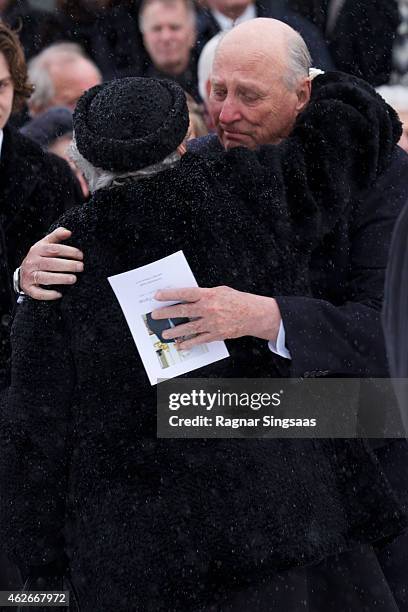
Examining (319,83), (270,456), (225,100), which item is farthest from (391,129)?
(270,456)

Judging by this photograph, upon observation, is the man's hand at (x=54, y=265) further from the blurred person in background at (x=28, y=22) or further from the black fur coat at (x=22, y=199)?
the blurred person in background at (x=28, y=22)

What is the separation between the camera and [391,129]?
2658 millimetres

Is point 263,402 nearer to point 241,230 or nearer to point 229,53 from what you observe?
point 241,230

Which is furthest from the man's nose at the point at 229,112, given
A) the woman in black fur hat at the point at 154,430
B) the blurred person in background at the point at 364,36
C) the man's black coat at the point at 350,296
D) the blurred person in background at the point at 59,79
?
the blurred person in background at the point at 59,79

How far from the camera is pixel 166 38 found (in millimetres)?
5719

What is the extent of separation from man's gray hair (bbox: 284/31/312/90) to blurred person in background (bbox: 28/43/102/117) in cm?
280

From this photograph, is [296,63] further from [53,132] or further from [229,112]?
[53,132]

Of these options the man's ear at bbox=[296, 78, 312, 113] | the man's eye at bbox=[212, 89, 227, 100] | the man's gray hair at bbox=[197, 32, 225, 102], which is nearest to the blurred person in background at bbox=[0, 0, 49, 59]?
the man's gray hair at bbox=[197, 32, 225, 102]

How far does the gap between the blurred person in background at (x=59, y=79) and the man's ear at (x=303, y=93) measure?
9.42 ft

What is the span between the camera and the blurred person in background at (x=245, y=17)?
5.33 meters

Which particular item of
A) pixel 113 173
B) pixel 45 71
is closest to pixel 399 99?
pixel 45 71

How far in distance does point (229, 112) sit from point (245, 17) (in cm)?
301

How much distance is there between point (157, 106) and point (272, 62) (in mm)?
620

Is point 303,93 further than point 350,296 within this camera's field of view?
Yes
